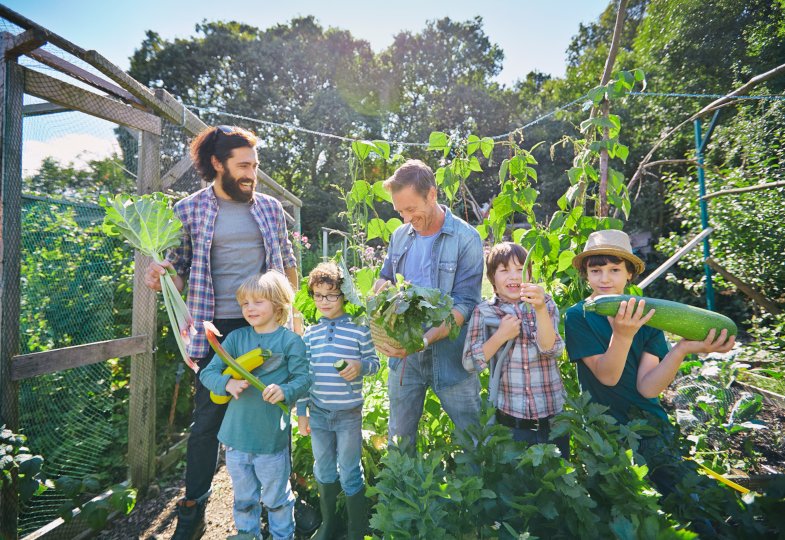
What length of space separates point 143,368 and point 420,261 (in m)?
2.18

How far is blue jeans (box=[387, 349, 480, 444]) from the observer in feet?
6.59

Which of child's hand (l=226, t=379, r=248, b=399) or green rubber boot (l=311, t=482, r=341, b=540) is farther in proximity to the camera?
green rubber boot (l=311, t=482, r=341, b=540)

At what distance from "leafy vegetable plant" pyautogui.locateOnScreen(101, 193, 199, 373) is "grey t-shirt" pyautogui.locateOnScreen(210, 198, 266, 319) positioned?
0.19 meters

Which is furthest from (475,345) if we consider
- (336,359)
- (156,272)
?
(156,272)

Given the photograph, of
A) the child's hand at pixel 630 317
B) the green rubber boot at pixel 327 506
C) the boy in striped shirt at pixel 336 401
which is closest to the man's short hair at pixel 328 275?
the boy in striped shirt at pixel 336 401

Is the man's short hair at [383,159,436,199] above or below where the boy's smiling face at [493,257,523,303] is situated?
above

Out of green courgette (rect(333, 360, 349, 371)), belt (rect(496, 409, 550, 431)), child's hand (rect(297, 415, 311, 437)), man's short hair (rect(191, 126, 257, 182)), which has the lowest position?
child's hand (rect(297, 415, 311, 437))

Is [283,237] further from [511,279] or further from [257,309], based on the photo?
[511,279]

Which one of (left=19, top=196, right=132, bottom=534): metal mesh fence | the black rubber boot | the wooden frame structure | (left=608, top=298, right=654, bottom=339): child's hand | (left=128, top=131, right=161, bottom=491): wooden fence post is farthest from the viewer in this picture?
(left=128, top=131, right=161, bottom=491): wooden fence post

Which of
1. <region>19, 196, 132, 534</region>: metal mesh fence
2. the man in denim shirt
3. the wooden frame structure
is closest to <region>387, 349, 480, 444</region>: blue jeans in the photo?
the man in denim shirt

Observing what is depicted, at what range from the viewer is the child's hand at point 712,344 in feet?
5.26

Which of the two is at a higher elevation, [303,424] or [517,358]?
[517,358]

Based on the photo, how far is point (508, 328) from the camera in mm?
1812

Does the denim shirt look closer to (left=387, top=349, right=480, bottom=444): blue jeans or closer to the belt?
(left=387, top=349, right=480, bottom=444): blue jeans
